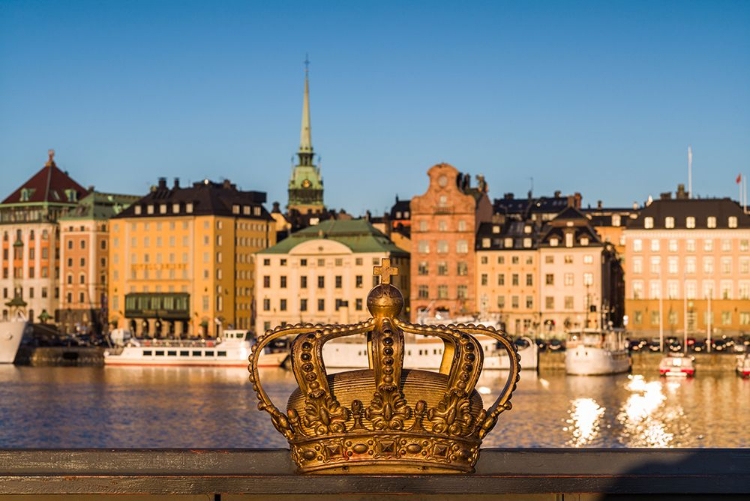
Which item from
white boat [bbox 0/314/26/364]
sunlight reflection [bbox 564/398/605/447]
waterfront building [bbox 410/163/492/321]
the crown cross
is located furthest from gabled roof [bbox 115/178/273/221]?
the crown cross

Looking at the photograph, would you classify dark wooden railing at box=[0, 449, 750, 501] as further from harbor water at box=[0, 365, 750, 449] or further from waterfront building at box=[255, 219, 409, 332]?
waterfront building at box=[255, 219, 409, 332]

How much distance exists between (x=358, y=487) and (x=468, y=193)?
11522cm

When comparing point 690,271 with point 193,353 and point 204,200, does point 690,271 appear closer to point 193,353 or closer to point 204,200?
point 193,353

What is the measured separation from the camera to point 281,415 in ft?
33.9

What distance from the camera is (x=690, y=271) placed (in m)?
117

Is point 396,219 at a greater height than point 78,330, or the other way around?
point 396,219

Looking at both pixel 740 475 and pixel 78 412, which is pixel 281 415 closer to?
pixel 740 475

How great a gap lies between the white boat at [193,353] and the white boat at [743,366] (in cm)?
3189

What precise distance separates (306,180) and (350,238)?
40.8m

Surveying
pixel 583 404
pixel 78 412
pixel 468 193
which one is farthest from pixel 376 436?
pixel 468 193

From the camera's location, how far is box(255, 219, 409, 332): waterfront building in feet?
418

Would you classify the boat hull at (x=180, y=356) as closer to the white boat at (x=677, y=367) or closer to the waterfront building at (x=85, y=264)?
the waterfront building at (x=85, y=264)

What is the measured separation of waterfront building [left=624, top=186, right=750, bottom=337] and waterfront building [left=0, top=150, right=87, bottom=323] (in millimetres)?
57380

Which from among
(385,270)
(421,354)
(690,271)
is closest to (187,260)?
(421,354)
